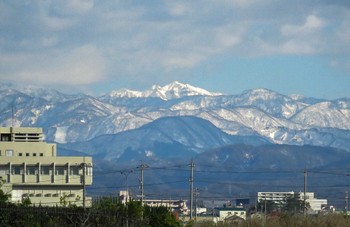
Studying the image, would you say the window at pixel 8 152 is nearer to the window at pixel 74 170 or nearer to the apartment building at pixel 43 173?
the apartment building at pixel 43 173

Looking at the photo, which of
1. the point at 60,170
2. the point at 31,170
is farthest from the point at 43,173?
the point at 60,170

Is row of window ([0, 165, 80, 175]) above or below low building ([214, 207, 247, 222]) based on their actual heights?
above

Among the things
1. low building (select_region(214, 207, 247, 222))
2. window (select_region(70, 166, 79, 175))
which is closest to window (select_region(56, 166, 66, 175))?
window (select_region(70, 166, 79, 175))

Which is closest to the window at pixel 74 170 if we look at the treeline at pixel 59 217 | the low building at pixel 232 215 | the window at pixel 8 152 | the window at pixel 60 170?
the window at pixel 60 170

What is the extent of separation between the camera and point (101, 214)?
40125mm

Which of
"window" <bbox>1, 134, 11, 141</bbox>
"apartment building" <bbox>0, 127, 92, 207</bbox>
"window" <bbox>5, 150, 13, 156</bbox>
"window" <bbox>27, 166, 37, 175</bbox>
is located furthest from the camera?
"window" <bbox>1, 134, 11, 141</bbox>

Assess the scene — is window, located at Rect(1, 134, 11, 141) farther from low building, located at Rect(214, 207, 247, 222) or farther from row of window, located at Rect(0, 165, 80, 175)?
low building, located at Rect(214, 207, 247, 222)

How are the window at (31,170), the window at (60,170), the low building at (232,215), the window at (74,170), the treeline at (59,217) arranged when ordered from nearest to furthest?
the treeline at (59,217)
the low building at (232,215)
the window at (31,170)
the window at (60,170)
the window at (74,170)

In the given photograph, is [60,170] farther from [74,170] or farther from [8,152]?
[8,152]

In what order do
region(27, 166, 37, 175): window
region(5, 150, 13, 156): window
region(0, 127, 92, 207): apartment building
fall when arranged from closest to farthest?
region(0, 127, 92, 207): apartment building < region(27, 166, 37, 175): window < region(5, 150, 13, 156): window

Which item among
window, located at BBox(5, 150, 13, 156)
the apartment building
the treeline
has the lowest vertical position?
the treeline

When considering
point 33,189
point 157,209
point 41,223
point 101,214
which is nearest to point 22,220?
point 41,223

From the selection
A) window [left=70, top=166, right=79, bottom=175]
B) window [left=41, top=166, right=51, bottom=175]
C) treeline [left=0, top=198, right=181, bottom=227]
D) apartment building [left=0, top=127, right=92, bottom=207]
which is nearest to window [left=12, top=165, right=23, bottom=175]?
apartment building [left=0, top=127, right=92, bottom=207]

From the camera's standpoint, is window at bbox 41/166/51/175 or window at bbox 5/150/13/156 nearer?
window at bbox 41/166/51/175
